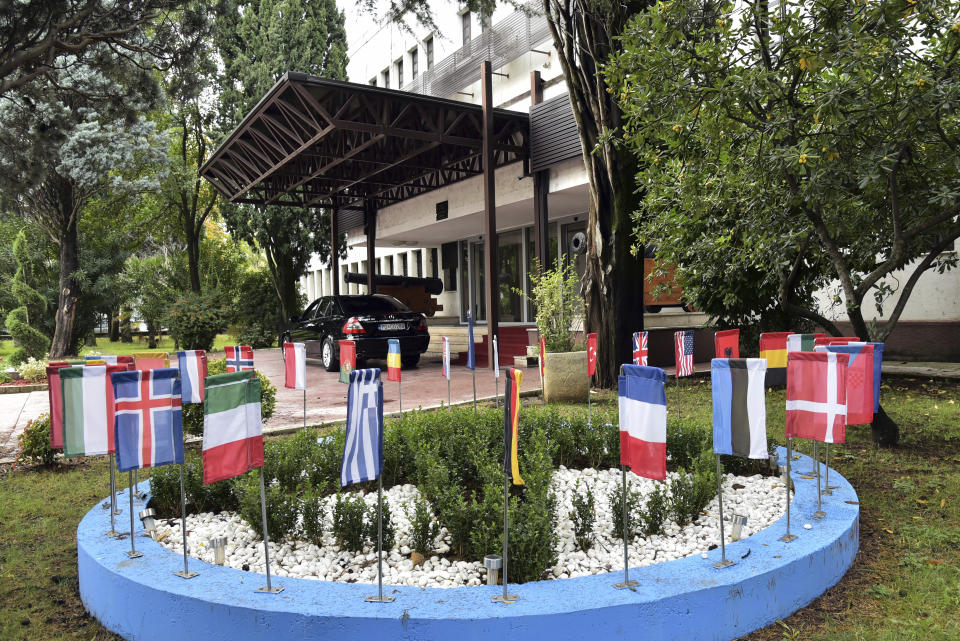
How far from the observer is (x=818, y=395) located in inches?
145

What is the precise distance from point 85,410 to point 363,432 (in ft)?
5.74

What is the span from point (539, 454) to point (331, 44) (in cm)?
2344

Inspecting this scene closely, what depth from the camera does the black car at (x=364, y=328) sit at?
1395 cm

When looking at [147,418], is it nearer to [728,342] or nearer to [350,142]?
[728,342]

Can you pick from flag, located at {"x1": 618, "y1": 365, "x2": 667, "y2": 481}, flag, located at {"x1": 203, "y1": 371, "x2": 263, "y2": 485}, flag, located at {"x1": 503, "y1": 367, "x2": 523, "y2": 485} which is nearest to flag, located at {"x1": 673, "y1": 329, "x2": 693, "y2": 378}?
flag, located at {"x1": 618, "y1": 365, "x2": 667, "y2": 481}

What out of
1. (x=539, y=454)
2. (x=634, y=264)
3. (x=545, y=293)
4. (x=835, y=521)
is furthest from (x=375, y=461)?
(x=634, y=264)

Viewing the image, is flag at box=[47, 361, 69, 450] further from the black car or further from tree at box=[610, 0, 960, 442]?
the black car

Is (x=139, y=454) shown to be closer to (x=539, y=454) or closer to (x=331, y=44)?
(x=539, y=454)

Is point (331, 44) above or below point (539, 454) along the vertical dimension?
above

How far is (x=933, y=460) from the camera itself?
5.96 m

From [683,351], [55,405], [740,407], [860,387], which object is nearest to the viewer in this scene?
[740,407]

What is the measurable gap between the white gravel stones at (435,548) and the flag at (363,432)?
66 cm

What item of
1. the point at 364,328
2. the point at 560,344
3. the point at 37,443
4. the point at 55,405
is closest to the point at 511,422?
the point at 55,405

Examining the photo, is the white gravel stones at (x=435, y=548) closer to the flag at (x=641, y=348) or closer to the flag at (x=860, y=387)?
the flag at (x=860, y=387)
